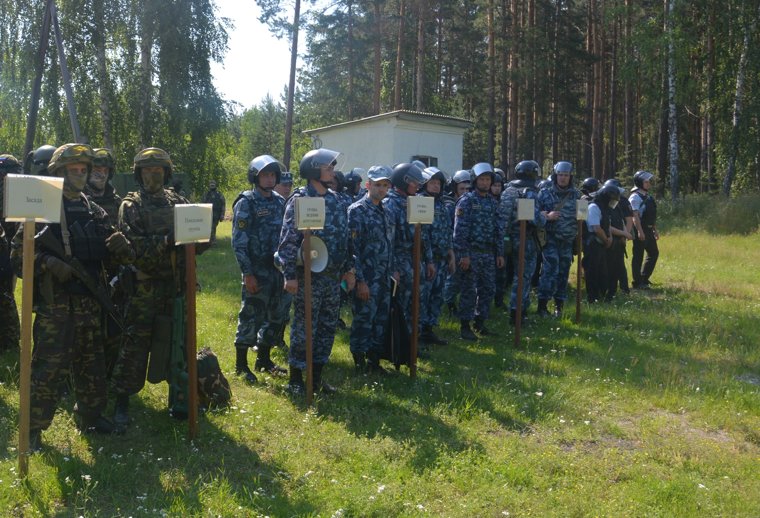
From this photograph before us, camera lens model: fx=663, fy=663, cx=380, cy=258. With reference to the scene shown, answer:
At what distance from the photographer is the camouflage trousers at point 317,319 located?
5734 mm

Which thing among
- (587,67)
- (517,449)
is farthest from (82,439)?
(587,67)

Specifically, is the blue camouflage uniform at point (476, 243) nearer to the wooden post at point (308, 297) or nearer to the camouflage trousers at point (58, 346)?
the wooden post at point (308, 297)

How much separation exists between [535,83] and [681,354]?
2435 cm

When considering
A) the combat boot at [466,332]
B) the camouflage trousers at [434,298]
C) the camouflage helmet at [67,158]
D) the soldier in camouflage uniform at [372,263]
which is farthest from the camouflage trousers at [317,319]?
the combat boot at [466,332]

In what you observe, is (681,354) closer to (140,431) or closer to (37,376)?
(140,431)

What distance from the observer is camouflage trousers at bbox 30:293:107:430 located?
4.39 metres

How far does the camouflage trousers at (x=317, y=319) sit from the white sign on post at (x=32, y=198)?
7.34 ft

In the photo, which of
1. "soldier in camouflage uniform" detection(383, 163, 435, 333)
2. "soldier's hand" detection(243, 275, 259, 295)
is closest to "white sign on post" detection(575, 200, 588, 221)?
"soldier in camouflage uniform" detection(383, 163, 435, 333)

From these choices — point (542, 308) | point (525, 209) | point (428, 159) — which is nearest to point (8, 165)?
point (525, 209)

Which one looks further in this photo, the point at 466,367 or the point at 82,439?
the point at 466,367

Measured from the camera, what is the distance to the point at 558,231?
9.41 m

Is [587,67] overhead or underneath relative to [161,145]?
overhead

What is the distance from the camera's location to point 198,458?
4.52m

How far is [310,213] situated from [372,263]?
51.8 inches
